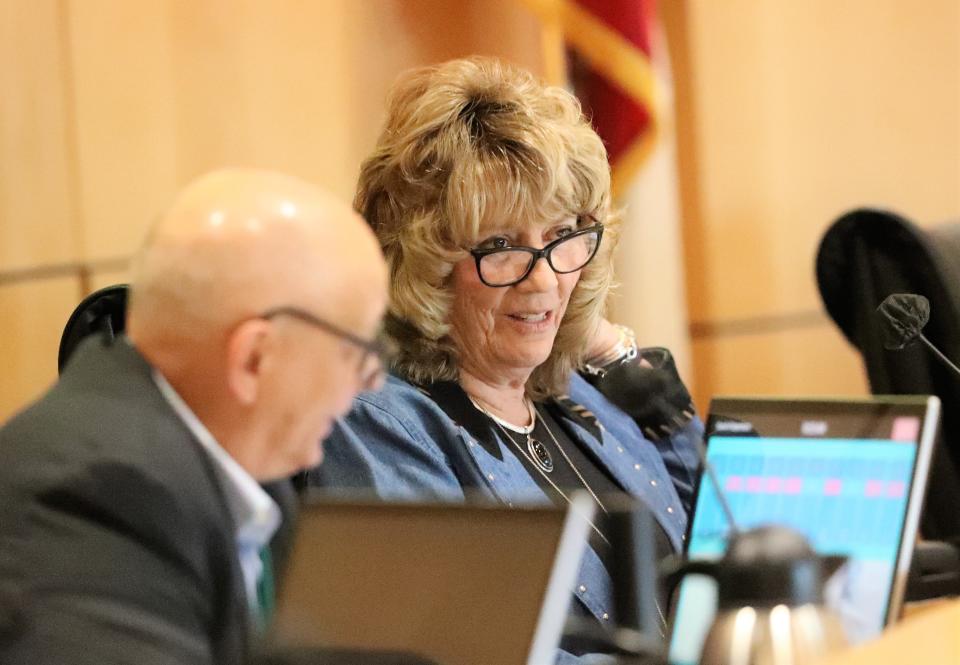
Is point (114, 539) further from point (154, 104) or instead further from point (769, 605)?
point (154, 104)

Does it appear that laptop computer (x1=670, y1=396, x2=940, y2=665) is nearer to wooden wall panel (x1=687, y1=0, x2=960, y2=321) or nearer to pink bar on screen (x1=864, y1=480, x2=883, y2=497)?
pink bar on screen (x1=864, y1=480, x2=883, y2=497)

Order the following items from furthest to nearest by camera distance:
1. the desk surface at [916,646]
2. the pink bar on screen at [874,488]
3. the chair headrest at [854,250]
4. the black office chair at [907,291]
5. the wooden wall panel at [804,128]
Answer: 1. the wooden wall panel at [804,128]
2. the chair headrest at [854,250]
3. the black office chair at [907,291]
4. the pink bar on screen at [874,488]
5. the desk surface at [916,646]

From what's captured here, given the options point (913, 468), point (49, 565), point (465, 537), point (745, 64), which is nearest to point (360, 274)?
point (465, 537)

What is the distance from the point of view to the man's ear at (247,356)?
1.07 meters

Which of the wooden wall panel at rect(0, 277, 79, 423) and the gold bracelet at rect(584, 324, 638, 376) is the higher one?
the gold bracelet at rect(584, 324, 638, 376)

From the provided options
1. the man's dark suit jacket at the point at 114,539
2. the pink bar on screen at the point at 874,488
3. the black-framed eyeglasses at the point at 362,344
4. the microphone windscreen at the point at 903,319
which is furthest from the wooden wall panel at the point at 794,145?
the man's dark suit jacket at the point at 114,539

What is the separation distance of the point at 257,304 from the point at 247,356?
1.7 inches

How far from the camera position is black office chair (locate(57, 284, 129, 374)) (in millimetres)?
1756

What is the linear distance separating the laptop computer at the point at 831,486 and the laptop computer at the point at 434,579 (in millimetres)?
212

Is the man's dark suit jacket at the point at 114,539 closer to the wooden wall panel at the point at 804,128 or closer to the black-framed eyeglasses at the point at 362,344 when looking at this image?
the black-framed eyeglasses at the point at 362,344

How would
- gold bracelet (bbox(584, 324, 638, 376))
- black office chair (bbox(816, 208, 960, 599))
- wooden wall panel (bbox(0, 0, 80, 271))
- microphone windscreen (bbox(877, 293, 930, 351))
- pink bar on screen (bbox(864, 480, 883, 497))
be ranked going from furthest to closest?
wooden wall panel (bbox(0, 0, 80, 271)), black office chair (bbox(816, 208, 960, 599)), gold bracelet (bbox(584, 324, 638, 376)), microphone windscreen (bbox(877, 293, 930, 351)), pink bar on screen (bbox(864, 480, 883, 497))

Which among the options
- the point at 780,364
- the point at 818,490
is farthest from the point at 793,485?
the point at 780,364

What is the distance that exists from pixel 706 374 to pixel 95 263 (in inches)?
73.9

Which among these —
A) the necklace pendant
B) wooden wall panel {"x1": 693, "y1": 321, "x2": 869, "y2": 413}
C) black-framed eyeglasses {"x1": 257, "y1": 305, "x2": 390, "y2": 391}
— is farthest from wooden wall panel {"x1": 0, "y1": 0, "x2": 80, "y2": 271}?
black-framed eyeglasses {"x1": 257, "y1": 305, "x2": 390, "y2": 391}
